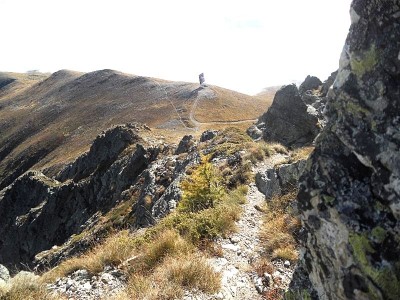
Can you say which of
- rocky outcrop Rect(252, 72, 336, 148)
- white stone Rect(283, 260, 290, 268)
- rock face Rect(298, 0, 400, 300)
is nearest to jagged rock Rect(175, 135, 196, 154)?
rocky outcrop Rect(252, 72, 336, 148)

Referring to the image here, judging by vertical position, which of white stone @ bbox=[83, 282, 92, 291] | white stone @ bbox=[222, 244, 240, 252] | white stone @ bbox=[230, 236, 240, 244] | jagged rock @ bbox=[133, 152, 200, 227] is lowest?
jagged rock @ bbox=[133, 152, 200, 227]

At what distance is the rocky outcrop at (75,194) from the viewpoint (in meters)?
49.8

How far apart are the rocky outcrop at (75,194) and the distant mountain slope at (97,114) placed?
1230 inches

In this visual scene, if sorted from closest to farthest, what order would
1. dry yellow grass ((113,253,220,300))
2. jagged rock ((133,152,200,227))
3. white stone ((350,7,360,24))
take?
1. white stone ((350,7,360,24))
2. dry yellow grass ((113,253,220,300))
3. jagged rock ((133,152,200,227))

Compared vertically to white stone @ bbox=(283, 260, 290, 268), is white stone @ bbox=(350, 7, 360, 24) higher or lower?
higher

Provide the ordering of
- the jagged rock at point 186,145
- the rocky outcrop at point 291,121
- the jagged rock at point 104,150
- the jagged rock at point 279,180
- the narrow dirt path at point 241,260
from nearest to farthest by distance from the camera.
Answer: the narrow dirt path at point 241,260
the jagged rock at point 279,180
the rocky outcrop at point 291,121
the jagged rock at point 186,145
the jagged rock at point 104,150

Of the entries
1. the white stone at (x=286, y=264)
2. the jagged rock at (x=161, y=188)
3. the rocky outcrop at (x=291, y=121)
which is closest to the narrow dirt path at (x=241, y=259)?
the white stone at (x=286, y=264)

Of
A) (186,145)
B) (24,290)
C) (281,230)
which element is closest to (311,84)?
(186,145)

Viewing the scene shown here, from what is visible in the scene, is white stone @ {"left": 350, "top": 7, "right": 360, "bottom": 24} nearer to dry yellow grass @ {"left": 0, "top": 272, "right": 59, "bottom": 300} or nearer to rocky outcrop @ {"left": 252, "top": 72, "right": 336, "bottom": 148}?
dry yellow grass @ {"left": 0, "top": 272, "right": 59, "bottom": 300}

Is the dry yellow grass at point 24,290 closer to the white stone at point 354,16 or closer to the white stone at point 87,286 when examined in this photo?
the white stone at point 87,286

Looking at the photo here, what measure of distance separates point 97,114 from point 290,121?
386 feet

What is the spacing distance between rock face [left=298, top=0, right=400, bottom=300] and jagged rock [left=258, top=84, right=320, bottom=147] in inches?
1124

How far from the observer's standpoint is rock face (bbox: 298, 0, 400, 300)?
17.4 feet

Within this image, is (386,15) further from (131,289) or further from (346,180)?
(131,289)
